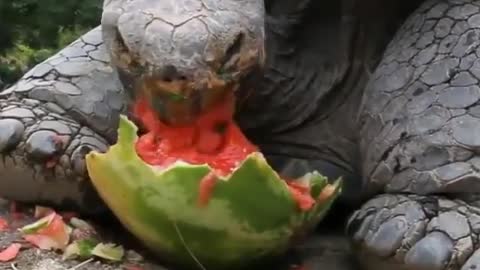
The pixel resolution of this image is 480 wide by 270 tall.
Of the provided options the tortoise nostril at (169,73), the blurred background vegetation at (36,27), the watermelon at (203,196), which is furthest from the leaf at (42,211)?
the blurred background vegetation at (36,27)

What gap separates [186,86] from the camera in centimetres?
144

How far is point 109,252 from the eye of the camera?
162 centimetres

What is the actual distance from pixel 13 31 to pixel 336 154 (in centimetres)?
146

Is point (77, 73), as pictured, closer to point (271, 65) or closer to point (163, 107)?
point (271, 65)

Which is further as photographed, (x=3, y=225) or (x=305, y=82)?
(x=305, y=82)

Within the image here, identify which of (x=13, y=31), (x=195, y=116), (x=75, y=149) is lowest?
(x=13, y=31)

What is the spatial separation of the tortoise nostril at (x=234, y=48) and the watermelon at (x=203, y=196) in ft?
0.28

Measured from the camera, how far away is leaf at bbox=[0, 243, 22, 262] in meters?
1.61

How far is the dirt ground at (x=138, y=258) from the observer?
159cm

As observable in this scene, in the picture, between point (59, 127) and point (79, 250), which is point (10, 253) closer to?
point (79, 250)

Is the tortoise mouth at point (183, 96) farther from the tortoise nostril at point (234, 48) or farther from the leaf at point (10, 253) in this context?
the leaf at point (10, 253)

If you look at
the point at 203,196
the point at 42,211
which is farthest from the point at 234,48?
the point at 42,211

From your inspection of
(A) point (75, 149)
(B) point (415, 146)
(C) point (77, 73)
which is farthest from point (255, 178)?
(C) point (77, 73)

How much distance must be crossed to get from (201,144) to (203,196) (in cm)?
10
